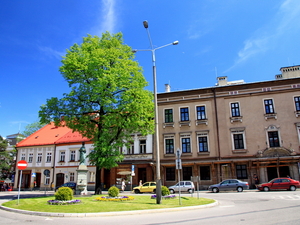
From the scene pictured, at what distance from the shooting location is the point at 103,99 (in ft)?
66.7

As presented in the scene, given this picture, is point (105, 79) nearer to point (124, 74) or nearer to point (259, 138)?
point (124, 74)

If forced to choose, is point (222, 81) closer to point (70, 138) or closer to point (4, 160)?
point (70, 138)

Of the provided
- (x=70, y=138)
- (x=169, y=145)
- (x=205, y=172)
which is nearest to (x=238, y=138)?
(x=205, y=172)

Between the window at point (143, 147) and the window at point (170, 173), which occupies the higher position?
the window at point (143, 147)


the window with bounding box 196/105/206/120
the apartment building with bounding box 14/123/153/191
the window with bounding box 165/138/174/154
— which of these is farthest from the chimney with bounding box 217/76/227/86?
the apartment building with bounding box 14/123/153/191

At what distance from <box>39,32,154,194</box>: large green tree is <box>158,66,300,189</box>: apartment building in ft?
37.9

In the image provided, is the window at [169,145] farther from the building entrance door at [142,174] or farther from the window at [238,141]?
the window at [238,141]

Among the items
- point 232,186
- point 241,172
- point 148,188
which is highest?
point 241,172

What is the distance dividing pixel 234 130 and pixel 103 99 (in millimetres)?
18165

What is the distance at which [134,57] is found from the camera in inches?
961

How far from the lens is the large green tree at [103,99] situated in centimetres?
2073

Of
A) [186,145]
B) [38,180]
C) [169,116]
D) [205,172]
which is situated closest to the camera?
[205,172]

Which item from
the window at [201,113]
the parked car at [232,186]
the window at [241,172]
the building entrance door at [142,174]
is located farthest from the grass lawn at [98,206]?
the building entrance door at [142,174]

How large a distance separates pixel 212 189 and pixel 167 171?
302 inches
